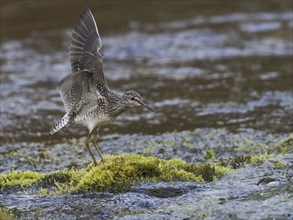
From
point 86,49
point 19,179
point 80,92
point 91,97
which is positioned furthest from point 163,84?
point 19,179

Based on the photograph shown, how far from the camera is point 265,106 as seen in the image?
49.0 feet

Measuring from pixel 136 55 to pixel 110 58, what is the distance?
0.73 m

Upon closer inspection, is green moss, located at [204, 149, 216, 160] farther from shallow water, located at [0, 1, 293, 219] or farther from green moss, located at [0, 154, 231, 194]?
green moss, located at [0, 154, 231, 194]

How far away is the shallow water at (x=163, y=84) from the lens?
9.77 metres

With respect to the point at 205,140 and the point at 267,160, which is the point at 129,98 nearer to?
the point at 267,160

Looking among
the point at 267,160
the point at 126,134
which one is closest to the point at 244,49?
the point at 126,134

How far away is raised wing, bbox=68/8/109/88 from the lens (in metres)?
9.48

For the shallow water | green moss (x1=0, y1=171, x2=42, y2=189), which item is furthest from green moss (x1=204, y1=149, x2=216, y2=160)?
green moss (x1=0, y1=171, x2=42, y2=189)

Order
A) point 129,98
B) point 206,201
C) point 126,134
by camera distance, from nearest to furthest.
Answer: point 206,201
point 129,98
point 126,134

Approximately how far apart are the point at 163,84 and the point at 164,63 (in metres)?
1.87

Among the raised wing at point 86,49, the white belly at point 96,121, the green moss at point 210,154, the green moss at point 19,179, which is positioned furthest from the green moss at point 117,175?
the green moss at point 210,154

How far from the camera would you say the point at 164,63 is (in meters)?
19.2

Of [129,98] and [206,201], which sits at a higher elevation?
→ [129,98]

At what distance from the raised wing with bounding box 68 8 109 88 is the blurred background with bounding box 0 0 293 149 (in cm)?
364
